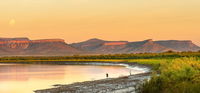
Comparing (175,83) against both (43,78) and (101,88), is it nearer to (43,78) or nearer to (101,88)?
(101,88)

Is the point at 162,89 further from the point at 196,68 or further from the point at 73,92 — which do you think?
the point at 73,92

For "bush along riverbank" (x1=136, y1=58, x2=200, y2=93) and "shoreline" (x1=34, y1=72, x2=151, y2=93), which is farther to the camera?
"shoreline" (x1=34, y1=72, x2=151, y2=93)

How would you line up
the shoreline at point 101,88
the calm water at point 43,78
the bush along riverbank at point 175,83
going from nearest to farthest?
the bush along riverbank at point 175,83 → the shoreline at point 101,88 → the calm water at point 43,78

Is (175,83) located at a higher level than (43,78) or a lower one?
higher

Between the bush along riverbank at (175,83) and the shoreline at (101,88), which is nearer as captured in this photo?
the bush along riverbank at (175,83)

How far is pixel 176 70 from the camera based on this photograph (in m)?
25.4

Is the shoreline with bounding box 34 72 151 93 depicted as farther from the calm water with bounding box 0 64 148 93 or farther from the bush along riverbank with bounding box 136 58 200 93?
the calm water with bounding box 0 64 148 93

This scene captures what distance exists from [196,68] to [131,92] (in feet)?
16.8

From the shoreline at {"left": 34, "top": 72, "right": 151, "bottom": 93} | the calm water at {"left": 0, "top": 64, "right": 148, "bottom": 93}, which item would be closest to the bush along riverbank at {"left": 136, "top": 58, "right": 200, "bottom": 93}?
the shoreline at {"left": 34, "top": 72, "right": 151, "bottom": 93}

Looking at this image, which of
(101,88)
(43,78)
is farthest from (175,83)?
(43,78)

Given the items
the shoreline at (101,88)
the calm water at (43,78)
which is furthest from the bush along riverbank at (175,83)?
the calm water at (43,78)

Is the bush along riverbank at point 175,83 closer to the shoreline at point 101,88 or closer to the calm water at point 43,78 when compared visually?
the shoreline at point 101,88

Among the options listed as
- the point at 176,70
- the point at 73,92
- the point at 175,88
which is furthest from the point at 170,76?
the point at 73,92

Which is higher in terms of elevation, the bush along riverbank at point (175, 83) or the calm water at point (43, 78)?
the bush along riverbank at point (175, 83)
